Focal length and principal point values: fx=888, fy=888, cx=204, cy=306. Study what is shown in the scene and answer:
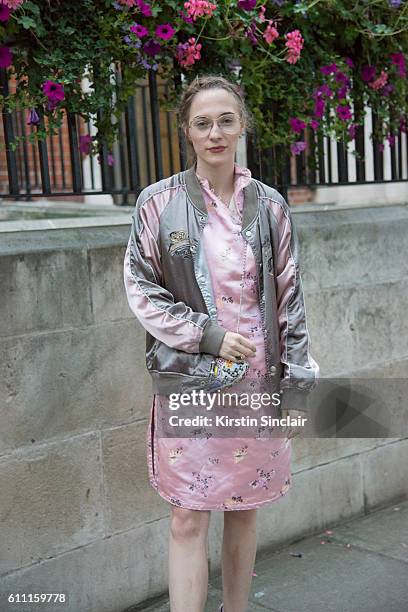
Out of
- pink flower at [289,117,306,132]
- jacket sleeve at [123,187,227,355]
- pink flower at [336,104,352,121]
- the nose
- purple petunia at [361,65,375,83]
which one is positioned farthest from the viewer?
purple petunia at [361,65,375,83]

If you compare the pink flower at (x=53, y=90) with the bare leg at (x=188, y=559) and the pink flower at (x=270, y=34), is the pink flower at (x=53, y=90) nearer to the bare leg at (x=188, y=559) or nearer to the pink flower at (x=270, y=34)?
the pink flower at (x=270, y=34)

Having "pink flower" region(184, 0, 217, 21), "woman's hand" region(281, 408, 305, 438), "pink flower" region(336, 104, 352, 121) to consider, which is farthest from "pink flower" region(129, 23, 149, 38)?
"woman's hand" region(281, 408, 305, 438)

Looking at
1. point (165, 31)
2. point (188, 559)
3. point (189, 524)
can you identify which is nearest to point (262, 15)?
point (165, 31)

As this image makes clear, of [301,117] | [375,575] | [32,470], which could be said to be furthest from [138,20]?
[375,575]

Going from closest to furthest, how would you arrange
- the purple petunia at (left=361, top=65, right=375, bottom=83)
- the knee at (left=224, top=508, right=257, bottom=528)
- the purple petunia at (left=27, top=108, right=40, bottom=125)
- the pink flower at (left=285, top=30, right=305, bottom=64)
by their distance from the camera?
the knee at (left=224, top=508, right=257, bottom=528) → the purple petunia at (left=27, top=108, right=40, bottom=125) → the pink flower at (left=285, top=30, right=305, bottom=64) → the purple petunia at (left=361, top=65, right=375, bottom=83)

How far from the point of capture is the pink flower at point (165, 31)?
3777mm

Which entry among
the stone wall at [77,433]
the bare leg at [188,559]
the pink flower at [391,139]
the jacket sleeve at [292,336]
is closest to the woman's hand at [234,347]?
the jacket sleeve at [292,336]

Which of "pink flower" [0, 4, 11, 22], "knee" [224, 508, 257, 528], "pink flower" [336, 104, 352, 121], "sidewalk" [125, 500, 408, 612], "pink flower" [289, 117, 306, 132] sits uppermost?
"pink flower" [0, 4, 11, 22]

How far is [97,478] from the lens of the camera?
3.70 meters

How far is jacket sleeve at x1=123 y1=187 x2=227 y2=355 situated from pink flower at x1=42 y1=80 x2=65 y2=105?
86cm

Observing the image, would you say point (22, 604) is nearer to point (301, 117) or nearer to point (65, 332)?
point (65, 332)

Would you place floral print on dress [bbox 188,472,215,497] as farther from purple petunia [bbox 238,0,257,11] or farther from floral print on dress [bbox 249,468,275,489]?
purple petunia [bbox 238,0,257,11]

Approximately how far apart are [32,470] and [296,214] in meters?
1.95

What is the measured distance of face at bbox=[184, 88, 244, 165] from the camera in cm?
299
